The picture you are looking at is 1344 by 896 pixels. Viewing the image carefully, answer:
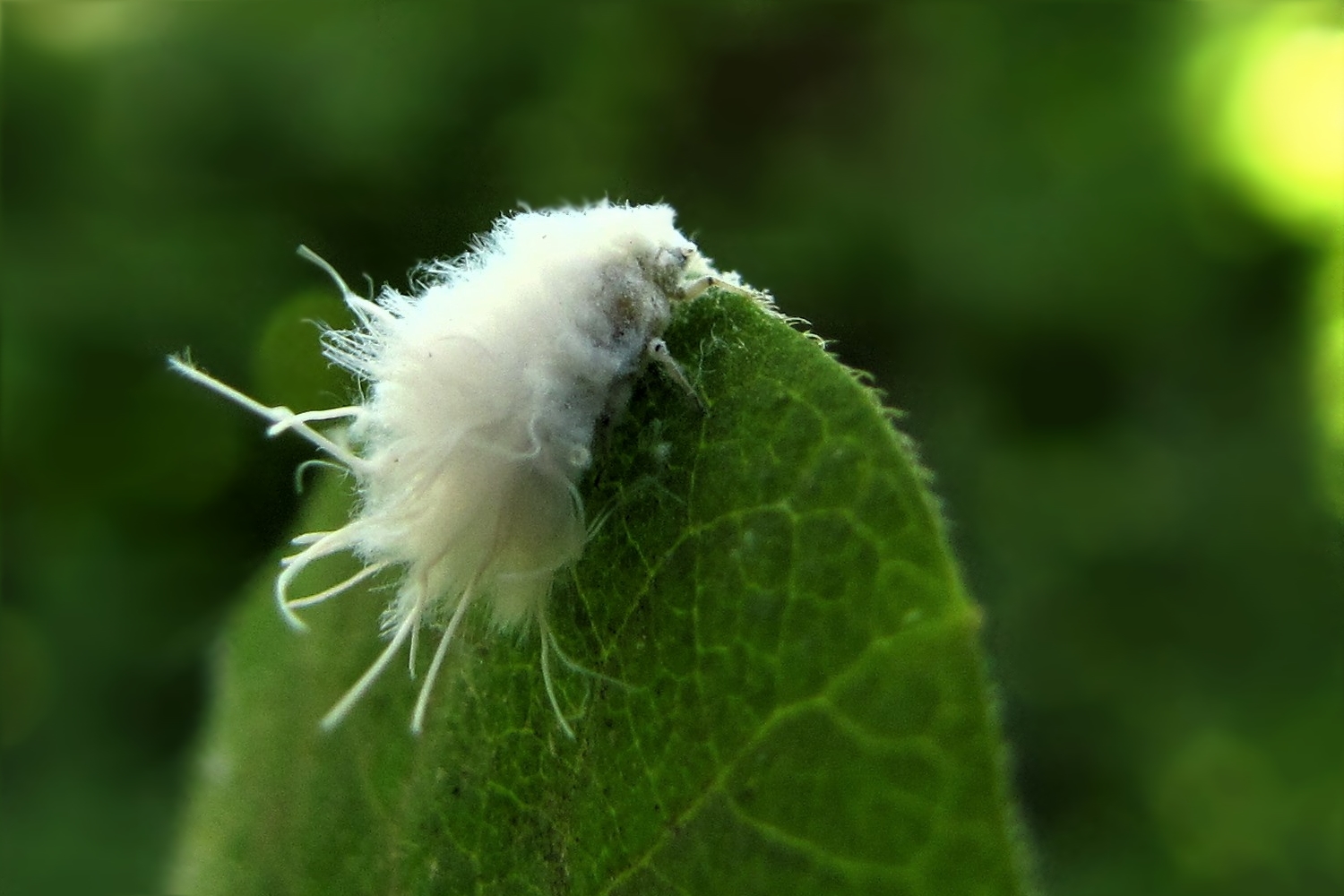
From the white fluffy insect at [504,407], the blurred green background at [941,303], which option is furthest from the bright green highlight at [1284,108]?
the white fluffy insect at [504,407]

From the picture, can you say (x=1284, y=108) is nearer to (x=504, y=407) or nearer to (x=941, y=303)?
(x=941, y=303)

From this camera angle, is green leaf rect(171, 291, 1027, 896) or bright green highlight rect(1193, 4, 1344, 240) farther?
bright green highlight rect(1193, 4, 1344, 240)

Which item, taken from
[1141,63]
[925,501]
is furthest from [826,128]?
[925,501]

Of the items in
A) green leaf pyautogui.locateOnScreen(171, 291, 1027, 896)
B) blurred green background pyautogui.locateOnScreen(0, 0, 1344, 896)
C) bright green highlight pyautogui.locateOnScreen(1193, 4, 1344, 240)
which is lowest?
green leaf pyautogui.locateOnScreen(171, 291, 1027, 896)

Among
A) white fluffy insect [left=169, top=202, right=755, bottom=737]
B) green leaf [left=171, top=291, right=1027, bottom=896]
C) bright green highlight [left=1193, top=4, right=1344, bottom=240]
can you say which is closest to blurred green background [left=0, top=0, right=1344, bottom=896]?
bright green highlight [left=1193, top=4, right=1344, bottom=240]

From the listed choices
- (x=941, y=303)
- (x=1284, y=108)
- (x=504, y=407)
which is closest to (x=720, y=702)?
(x=504, y=407)

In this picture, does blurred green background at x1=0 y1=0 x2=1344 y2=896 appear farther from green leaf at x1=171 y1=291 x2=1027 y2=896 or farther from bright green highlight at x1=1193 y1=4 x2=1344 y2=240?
green leaf at x1=171 y1=291 x2=1027 y2=896
